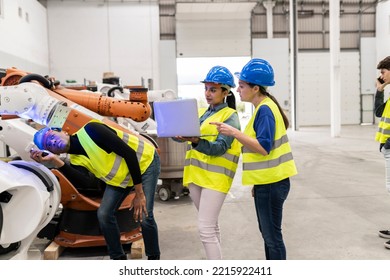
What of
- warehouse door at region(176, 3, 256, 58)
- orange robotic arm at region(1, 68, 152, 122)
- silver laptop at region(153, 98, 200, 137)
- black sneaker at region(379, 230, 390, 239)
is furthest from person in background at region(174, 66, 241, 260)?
warehouse door at region(176, 3, 256, 58)

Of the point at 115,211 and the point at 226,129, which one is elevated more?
the point at 226,129

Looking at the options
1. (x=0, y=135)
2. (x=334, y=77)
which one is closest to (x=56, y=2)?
(x=334, y=77)

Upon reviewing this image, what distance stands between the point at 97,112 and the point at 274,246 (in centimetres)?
189

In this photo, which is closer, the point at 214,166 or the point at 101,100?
the point at 214,166

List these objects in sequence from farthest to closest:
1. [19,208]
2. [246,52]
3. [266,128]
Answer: [246,52] < [19,208] < [266,128]

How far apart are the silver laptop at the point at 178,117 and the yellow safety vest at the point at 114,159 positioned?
0.47 metres

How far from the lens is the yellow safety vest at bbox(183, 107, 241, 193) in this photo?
8.86 ft

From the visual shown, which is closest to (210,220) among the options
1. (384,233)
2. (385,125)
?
(385,125)

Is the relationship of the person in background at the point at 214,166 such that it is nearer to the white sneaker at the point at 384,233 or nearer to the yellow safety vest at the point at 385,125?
the yellow safety vest at the point at 385,125

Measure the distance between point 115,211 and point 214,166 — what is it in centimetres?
87

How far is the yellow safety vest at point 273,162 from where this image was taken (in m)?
2.46

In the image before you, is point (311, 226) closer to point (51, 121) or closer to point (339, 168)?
point (51, 121)

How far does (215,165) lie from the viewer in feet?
8.90

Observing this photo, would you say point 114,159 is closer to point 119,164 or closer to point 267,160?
point 119,164
